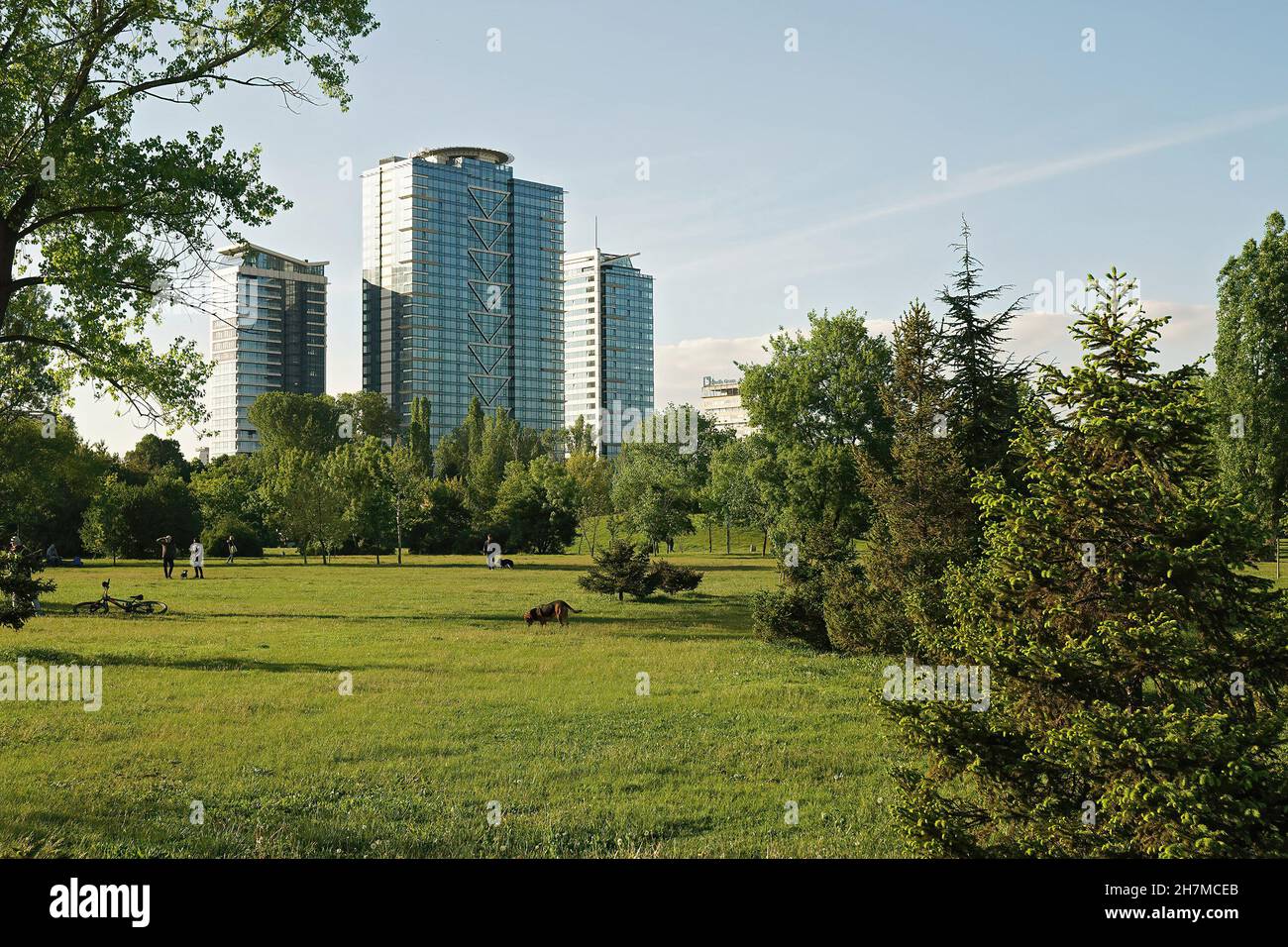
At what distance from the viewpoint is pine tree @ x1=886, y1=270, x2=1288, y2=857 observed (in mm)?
5504

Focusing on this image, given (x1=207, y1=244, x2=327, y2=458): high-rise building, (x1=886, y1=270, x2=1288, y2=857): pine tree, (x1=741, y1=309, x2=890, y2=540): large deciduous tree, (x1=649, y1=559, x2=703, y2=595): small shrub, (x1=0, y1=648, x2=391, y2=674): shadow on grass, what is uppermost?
(x1=207, y1=244, x2=327, y2=458): high-rise building

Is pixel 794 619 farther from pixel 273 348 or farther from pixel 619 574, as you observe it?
pixel 273 348

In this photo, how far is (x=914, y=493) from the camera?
810 inches

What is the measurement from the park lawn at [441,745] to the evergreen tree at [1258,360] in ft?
102

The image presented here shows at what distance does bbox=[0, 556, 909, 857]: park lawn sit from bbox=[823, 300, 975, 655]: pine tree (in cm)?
162

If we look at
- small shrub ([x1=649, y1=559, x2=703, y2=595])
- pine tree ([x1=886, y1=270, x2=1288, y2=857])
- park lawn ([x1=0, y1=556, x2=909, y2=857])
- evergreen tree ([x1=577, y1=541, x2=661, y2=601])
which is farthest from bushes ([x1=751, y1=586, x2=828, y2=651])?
pine tree ([x1=886, y1=270, x2=1288, y2=857])

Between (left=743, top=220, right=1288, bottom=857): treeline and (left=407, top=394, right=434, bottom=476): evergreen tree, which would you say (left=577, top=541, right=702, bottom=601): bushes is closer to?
(left=743, top=220, right=1288, bottom=857): treeline

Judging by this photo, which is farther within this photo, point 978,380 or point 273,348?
point 273,348

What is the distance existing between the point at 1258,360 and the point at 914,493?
33.8 m

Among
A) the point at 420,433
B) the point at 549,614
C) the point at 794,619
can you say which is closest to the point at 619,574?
the point at 549,614

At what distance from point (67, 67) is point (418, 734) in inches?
534
